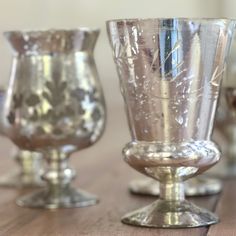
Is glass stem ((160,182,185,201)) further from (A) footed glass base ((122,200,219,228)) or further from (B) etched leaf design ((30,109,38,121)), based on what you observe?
(B) etched leaf design ((30,109,38,121))

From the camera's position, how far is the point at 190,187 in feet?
3.24

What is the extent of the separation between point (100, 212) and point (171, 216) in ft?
0.36

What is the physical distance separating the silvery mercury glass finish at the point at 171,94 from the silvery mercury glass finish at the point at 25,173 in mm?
309

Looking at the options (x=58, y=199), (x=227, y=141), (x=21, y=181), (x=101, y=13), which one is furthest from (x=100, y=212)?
(x=101, y=13)

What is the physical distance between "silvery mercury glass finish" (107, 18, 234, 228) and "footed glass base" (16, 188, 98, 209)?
5.5 inches

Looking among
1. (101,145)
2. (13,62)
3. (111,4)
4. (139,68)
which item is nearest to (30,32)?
(13,62)

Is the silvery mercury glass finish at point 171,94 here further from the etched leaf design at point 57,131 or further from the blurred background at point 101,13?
the blurred background at point 101,13

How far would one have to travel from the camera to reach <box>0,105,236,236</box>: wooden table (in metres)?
0.76

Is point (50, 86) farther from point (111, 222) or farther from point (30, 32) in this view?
point (111, 222)

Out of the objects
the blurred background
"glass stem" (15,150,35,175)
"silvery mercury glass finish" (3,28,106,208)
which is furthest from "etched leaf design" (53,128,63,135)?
the blurred background

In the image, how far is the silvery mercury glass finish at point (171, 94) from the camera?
2.47ft

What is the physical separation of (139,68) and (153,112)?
1.6 inches

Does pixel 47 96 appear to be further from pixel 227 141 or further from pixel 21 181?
pixel 227 141

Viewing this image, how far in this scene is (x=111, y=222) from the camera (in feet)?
2.64
